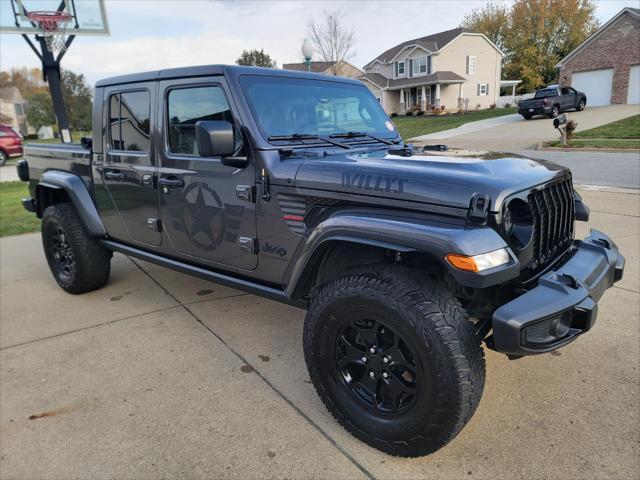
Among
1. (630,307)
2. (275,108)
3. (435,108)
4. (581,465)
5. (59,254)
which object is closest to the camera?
(581,465)

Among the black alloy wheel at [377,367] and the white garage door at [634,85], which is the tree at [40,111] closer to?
the white garage door at [634,85]

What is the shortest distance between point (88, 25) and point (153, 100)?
16.1 m

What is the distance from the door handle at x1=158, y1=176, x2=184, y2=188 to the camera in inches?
120

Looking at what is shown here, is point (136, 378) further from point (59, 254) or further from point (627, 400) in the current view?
point (627, 400)

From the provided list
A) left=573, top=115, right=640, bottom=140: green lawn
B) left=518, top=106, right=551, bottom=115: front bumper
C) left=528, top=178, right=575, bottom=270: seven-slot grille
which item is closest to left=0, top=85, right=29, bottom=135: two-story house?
left=518, top=106, right=551, bottom=115: front bumper

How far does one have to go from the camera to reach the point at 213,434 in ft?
7.77

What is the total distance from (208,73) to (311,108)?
67cm

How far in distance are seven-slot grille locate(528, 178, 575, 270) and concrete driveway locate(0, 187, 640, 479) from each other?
2.78 feet

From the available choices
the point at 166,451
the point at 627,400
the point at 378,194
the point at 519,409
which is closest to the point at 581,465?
the point at 519,409

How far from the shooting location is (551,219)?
229 centimetres

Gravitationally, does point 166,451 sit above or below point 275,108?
below

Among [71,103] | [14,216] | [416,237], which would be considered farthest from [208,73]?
[71,103]

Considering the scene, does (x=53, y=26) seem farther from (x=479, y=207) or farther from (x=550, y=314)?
(x=550, y=314)

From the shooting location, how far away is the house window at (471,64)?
4072cm
